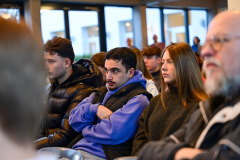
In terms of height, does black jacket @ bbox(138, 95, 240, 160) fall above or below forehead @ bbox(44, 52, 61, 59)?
below

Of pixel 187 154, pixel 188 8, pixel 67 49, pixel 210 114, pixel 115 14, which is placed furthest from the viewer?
pixel 188 8

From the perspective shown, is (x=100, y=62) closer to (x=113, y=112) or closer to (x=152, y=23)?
(x=113, y=112)

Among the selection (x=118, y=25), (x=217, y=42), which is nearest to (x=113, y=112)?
(x=217, y=42)

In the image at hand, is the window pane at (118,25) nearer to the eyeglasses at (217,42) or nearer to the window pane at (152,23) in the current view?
the window pane at (152,23)

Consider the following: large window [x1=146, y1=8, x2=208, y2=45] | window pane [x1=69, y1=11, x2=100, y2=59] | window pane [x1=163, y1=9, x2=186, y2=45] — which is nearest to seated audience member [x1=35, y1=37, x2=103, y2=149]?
window pane [x1=69, y1=11, x2=100, y2=59]

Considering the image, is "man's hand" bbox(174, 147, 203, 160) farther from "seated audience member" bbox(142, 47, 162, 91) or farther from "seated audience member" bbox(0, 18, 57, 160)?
"seated audience member" bbox(142, 47, 162, 91)

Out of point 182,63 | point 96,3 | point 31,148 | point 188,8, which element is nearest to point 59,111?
point 182,63

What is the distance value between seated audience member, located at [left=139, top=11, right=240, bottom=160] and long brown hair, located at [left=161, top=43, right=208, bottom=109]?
2.27ft

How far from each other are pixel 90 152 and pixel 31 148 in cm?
154

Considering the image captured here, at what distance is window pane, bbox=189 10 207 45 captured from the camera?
11.7 metres

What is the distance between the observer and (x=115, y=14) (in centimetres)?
948

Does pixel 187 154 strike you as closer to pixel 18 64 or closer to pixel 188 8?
pixel 18 64

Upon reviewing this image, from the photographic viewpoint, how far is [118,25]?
9602mm

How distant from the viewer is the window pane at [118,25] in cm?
934
